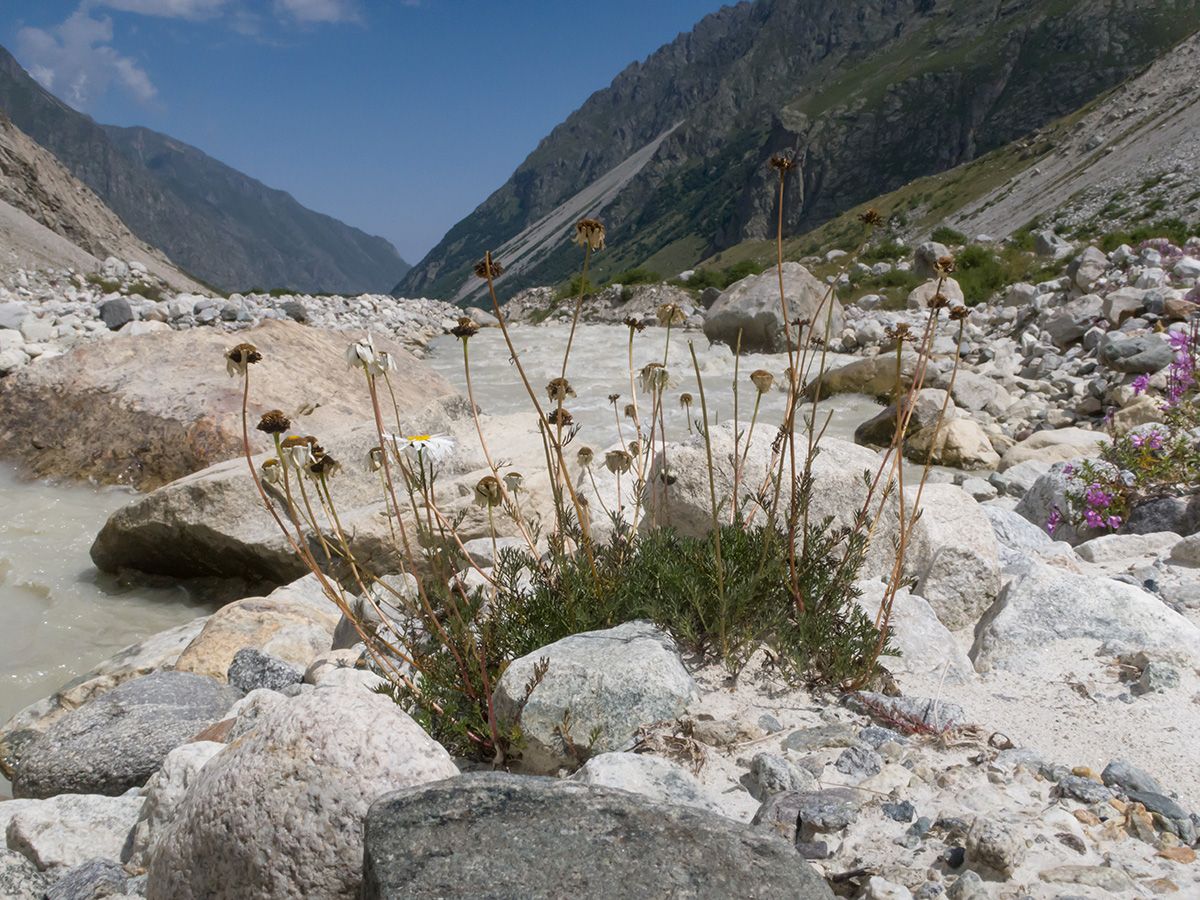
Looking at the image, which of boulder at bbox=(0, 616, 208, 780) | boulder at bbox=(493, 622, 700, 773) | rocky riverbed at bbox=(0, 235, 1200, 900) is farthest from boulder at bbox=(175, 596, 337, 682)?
boulder at bbox=(493, 622, 700, 773)

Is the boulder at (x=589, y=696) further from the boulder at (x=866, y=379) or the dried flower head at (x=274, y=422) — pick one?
the boulder at (x=866, y=379)

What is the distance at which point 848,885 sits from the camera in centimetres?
185

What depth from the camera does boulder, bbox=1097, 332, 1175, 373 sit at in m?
9.83

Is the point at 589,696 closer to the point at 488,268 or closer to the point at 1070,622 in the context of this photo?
the point at 488,268

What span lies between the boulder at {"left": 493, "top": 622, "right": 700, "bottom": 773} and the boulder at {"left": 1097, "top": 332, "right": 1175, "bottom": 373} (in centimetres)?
993

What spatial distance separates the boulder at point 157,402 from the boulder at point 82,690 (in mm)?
3180

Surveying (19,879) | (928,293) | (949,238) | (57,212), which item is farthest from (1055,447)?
(57,212)

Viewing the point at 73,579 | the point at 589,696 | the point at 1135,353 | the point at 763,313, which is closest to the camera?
the point at 589,696

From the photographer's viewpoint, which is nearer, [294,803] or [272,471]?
[294,803]

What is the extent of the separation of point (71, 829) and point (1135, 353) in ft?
40.4

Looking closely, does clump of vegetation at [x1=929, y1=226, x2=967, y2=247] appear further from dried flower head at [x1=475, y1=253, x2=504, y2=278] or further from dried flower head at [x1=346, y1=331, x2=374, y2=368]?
dried flower head at [x1=346, y1=331, x2=374, y2=368]

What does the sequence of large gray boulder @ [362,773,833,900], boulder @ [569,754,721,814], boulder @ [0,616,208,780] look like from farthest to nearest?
boulder @ [0,616,208,780] < boulder @ [569,754,721,814] < large gray boulder @ [362,773,833,900]

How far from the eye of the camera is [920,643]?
123 inches

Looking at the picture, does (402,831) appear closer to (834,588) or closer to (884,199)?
(834,588)
